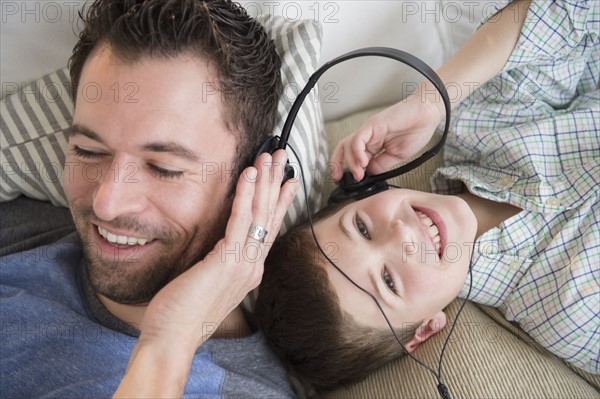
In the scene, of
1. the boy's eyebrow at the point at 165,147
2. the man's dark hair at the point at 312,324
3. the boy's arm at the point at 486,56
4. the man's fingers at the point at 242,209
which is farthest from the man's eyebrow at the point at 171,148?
the boy's arm at the point at 486,56

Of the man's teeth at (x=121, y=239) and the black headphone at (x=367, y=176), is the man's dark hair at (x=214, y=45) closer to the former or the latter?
the black headphone at (x=367, y=176)

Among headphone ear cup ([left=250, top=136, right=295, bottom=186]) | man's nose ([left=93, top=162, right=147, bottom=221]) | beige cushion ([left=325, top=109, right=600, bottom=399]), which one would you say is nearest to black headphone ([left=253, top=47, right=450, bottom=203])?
headphone ear cup ([left=250, top=136, right=295, bottom=186])

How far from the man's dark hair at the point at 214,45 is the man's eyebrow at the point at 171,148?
11 cm

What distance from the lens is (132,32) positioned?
1.03 metres

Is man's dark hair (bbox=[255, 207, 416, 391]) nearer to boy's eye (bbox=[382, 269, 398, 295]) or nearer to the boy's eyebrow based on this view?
boy's eye (bbox=[382, 269, 398, 295])

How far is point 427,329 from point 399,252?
0.77 ft

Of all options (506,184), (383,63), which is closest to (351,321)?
(506,184)

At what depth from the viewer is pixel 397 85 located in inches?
64.4

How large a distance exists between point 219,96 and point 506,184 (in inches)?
29.8

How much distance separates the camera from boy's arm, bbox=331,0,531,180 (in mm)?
1282

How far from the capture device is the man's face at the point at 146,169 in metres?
1.01

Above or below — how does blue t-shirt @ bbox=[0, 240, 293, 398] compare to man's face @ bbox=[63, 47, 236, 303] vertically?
below

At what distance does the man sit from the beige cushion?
0.27 meters

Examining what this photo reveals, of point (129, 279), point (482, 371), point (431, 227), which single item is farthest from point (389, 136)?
point (129, 279)
